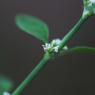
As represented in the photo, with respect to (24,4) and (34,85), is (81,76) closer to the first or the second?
(34,85)

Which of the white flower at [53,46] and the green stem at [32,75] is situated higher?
the white flower at [53,46]

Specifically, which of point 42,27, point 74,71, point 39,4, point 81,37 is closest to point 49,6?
point 39,4

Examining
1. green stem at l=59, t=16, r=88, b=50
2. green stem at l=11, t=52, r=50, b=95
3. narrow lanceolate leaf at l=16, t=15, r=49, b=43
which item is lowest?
green stem at l=11, t=52, r=50, b=95

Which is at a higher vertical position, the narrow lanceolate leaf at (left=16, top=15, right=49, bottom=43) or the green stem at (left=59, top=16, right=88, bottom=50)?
the narrow lanceolate leaf at (left=16, top=15, right=49, bottom=43)

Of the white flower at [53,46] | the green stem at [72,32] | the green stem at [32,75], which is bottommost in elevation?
the green stem at [32,75]

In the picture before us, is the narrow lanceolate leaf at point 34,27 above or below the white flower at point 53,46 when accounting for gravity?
above

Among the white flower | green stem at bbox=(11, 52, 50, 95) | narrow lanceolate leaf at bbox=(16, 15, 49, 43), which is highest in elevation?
narrow lanceolate leaf at bbox=(16, 15, 49, 43)
